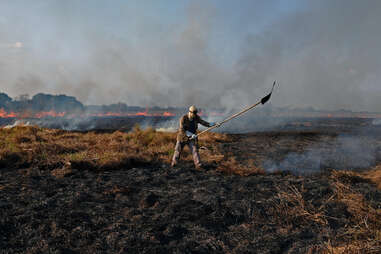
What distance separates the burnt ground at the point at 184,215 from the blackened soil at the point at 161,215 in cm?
2

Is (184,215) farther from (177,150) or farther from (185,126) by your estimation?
(185,126)

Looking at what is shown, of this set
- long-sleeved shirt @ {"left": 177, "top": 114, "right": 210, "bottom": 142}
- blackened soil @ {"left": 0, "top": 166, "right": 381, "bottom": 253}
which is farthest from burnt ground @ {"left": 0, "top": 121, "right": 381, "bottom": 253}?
long-sleeved shirt @ {"left": 177, "top": 114, "right": 210, "bottom": 142}

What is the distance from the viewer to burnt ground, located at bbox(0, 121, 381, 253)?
11.6ft

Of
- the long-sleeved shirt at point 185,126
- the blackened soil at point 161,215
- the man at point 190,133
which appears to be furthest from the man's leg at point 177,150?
the blackened soil at point 161,215

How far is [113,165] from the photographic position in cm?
826

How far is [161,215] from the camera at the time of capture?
180 inches

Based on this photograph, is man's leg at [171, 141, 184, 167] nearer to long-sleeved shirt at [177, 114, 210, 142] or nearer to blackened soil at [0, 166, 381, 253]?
long-sleeved shirt at [177, 114, 210, 142]

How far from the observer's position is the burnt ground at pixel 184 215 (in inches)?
139

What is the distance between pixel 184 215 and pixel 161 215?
0.43m

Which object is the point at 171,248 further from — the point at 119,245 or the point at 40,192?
the point at 40,192

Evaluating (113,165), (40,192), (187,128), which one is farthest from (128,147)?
(40,192)

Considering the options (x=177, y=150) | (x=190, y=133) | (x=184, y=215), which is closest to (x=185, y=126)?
(x=190, y=133)

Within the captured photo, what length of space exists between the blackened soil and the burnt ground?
0.05 feet

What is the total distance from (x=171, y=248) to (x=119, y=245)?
756 mm
